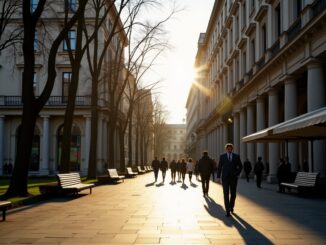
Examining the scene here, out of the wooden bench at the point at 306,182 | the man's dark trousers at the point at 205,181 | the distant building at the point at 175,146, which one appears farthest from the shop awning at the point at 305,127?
the distant building at the point at 175,146

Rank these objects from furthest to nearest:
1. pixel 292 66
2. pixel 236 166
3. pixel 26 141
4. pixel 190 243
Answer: pixel 292 66 → pixel 26 141 → pixel 236 166 → pixel 190 243

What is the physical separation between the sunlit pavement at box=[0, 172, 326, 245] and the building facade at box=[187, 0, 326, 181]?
7.81m

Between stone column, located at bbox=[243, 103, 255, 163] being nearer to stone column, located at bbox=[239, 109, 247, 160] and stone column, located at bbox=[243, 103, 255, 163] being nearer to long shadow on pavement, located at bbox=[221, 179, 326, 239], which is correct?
stone column, located at bbox=[239, 109, 247, 160]

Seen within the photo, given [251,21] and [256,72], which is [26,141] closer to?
[256,72]

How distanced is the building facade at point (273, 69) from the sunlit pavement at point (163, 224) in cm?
781

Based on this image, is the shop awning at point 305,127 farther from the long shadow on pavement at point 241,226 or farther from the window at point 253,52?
the window at point 253,52

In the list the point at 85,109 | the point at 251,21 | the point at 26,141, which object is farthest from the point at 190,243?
the point at 85,109

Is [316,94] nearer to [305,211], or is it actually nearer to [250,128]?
[305,211]

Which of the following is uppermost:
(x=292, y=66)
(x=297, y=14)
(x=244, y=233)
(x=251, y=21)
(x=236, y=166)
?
(x=251, y=21)

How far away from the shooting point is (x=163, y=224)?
980cm

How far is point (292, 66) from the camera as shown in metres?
22.6

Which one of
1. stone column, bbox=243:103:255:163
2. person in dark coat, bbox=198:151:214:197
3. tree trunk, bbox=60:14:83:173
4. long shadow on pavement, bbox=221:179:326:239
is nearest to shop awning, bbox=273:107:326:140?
long shadow on pavement, bbox=221:179:326:239

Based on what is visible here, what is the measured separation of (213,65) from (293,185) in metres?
46.2

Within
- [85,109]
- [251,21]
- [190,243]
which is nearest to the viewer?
[190,243]
